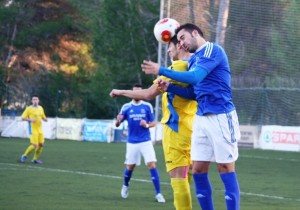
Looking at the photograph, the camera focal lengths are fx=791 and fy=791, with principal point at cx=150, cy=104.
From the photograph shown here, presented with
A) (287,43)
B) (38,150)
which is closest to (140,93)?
(38,150)

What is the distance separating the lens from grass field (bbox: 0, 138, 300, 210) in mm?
12789

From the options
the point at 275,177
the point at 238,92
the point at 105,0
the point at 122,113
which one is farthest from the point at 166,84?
the point at 105,0

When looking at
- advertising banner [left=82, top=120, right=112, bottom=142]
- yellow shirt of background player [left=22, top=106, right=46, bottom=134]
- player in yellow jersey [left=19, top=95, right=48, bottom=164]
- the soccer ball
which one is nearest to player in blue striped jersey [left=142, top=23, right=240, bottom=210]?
the soccer ball

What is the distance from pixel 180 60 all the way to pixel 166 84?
0.70 metres

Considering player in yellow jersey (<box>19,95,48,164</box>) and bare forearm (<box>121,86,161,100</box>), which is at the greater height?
bare forearm (<box>121,86,161,100</box>)

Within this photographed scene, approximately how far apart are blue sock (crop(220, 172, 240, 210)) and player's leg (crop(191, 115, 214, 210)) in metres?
0.26

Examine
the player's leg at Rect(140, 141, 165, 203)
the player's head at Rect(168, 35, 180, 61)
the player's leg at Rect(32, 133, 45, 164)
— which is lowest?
the player's leg at Rect(32, 133, 45, 164)

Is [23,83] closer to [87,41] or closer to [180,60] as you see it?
[87,41]

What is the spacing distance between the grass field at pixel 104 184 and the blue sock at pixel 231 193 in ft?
12.7

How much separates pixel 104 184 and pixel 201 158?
8106mm

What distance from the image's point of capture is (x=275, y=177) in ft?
63.3

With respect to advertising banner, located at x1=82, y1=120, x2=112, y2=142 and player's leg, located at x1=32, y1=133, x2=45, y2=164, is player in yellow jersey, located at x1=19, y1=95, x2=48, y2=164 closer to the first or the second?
player's leg, located at x1=32, y1=133, x2=45, y2=164

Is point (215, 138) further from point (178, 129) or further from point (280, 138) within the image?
point (280, 138)

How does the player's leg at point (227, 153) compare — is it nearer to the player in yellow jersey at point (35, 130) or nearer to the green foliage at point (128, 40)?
the player in yellow jersey at point (35, 130)
